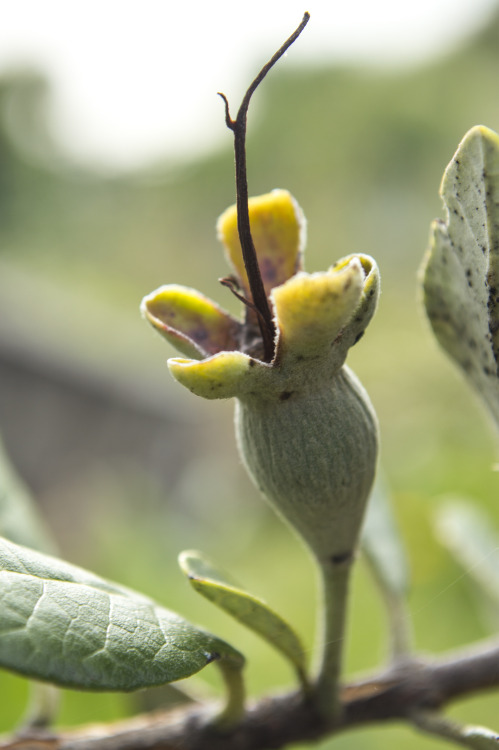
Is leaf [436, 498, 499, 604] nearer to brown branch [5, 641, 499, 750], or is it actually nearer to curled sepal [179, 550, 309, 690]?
brown branch [5, 641, 499, 750]

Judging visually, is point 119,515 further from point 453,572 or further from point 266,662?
point 453,572

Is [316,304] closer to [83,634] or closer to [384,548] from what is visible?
[83,634]

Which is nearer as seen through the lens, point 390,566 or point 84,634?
point 84,634

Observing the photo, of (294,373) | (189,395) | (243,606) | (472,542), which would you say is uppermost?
(294,373)

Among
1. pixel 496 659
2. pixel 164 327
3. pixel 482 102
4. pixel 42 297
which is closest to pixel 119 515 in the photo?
pixel 496 659

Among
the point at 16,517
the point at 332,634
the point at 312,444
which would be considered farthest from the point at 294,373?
the point at 16,517

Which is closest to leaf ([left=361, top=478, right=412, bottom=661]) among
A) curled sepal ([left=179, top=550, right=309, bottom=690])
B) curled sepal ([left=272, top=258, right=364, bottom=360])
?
curled sepal ([left=179, top=550, right=309, bottom=690])
